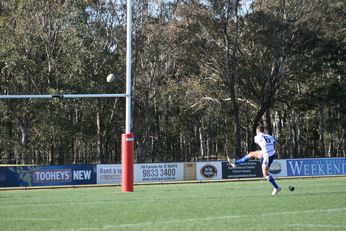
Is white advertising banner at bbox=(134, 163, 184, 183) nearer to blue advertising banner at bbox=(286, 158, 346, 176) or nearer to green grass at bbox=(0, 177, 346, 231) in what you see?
blue advertising banner at bbox=(286, 158, 346, 176)

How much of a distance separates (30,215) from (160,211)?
275 centimetres

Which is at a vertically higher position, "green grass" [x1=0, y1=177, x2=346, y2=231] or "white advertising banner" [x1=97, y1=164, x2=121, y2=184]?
"white advertising banner" [x1=97, y1=164, x2=121, y2=184]

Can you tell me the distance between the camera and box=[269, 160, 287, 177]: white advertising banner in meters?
36.1

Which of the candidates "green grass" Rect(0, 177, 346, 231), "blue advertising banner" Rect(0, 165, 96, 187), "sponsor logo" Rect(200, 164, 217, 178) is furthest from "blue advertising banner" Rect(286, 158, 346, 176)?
"green grass" Rect(0, 177, 346, 231)

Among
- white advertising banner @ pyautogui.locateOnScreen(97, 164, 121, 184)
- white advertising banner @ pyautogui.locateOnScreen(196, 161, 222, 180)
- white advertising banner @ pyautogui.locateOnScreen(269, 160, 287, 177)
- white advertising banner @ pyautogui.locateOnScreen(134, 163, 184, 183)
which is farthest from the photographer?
white advertising banner @ pyautogui.locateOnScreen(269, 160, 287, 177)

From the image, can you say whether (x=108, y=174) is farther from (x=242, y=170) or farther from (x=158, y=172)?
(x=242, y=170)

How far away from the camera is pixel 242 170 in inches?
1423

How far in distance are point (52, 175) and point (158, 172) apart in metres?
6.31

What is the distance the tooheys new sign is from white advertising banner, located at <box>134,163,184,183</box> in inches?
107

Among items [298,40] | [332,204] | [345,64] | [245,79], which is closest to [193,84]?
[245,79]

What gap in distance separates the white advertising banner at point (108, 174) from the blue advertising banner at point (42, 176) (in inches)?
29.4

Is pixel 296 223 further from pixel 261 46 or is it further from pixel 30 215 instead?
pixel 261 46

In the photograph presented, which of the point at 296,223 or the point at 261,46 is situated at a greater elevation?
the point at 261,46

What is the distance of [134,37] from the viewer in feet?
175
